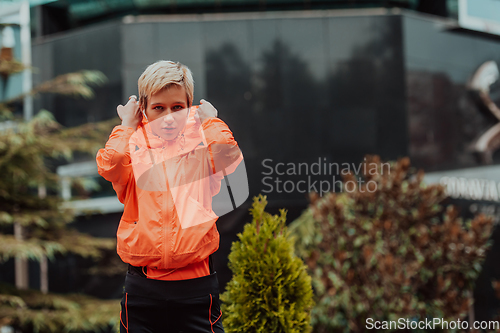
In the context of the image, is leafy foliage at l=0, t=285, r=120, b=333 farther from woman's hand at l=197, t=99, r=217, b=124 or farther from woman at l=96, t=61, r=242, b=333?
woman's hand at l=197, t=99, r=217, b=124

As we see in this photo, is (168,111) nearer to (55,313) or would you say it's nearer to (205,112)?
(205,112)

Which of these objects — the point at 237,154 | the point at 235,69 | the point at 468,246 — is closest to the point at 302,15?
the point at 235,69

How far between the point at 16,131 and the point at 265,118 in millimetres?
3783

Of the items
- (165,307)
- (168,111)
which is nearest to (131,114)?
(168,111)

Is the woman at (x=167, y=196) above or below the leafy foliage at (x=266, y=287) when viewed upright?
above

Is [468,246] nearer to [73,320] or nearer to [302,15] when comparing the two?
[302,15]

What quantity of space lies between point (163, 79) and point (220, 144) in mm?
367

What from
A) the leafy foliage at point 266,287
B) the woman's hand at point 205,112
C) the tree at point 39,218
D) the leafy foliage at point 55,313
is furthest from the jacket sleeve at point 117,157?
the leafy foliage at point 55,313

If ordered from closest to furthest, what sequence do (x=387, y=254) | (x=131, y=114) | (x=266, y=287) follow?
(x=131, y=114)
(x=266, y=287)
(x=387, y=254)

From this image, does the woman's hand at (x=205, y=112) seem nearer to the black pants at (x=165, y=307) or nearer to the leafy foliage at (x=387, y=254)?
the black pants at (x=165, y=307)

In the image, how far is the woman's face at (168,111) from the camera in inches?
71.2

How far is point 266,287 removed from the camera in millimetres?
2779

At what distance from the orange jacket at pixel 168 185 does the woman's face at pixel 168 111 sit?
55 mm

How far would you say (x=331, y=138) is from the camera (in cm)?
730
